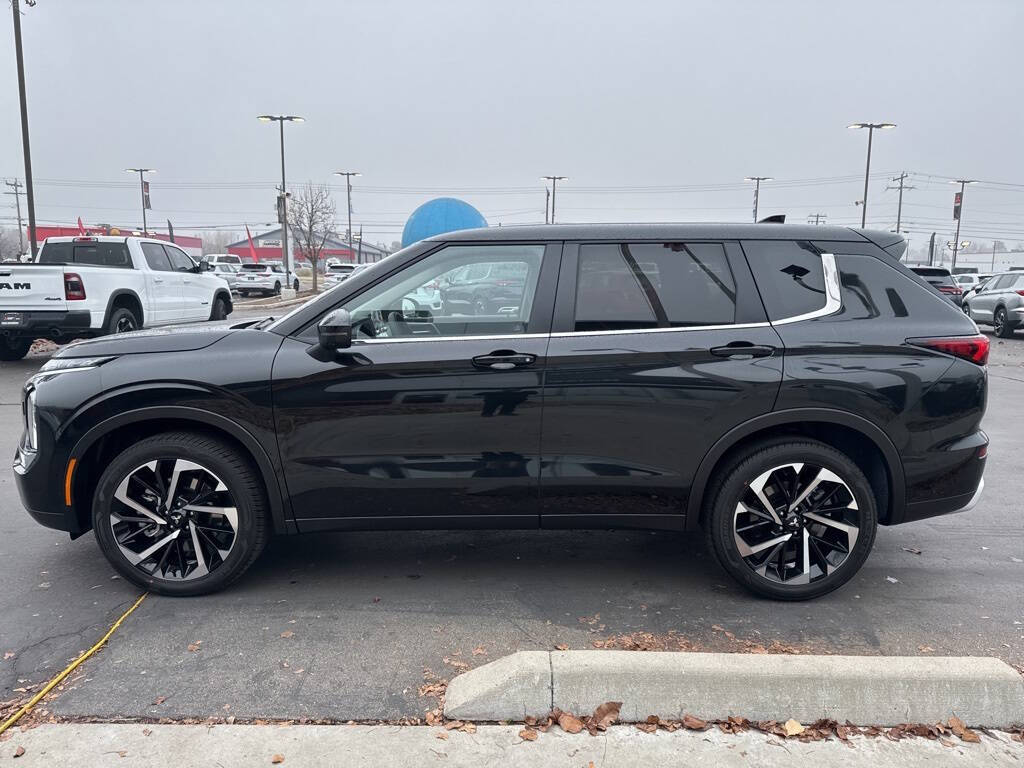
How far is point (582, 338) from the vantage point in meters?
3.78

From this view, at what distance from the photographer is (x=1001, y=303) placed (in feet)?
65.5

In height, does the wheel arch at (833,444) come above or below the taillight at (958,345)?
below

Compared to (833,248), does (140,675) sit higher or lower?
lower

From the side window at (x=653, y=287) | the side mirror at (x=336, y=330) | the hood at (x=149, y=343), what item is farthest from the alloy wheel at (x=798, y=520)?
the hood at (x=149, y=343)

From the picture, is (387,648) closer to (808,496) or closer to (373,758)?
(373,758)

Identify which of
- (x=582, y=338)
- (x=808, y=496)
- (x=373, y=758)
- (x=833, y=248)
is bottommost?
(x=373, y=758)

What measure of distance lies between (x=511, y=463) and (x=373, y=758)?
4.85ft

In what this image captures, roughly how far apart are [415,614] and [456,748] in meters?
1.07

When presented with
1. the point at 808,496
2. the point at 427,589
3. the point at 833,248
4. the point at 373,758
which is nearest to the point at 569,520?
the point at 427,589

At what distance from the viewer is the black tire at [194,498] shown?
3.79 m

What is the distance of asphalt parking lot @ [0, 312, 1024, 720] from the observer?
3199mm

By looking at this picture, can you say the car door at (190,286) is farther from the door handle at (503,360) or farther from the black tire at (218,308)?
the door handle at (503,360)

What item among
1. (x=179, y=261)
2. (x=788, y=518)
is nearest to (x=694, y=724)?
(x=788, y=518)

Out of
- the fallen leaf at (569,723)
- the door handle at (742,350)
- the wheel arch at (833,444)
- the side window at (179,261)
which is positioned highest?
the side window at (179,261)
